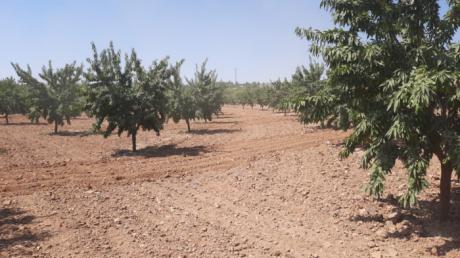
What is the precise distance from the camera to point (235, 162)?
14.2 metres

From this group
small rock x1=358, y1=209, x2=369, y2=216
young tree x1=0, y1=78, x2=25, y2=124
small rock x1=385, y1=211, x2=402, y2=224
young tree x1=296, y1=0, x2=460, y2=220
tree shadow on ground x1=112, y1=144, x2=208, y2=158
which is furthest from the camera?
young tree x1=0, y1=78, x2=25, y2=124

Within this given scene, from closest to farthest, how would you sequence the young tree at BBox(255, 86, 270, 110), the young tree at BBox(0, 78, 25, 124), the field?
the field → the young tree at BBox(0, 78, 25, 124) → the young tree at BBox(255, 86, 270, 110)

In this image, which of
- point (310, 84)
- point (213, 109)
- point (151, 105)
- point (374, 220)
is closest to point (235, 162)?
point (151, 105)

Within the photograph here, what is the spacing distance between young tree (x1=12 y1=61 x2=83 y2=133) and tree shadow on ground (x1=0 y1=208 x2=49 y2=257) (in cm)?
1977

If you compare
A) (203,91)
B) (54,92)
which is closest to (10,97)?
(54,92)

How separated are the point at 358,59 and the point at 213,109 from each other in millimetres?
23726

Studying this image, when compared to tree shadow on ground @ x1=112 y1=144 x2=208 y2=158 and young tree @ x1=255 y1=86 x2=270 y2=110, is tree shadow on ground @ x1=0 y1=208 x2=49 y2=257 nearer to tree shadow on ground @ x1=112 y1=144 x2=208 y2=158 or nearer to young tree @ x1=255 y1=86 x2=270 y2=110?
tree shadow on ground @ x1=112 y1=144 x2=208 y2=158

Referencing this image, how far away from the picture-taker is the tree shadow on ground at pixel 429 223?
22.1ft

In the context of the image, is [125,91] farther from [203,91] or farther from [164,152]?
[203,91]

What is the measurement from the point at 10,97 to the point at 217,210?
39.9 metres

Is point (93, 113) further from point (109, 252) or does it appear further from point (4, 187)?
point (109, 252)

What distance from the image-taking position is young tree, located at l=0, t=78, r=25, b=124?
4088cm

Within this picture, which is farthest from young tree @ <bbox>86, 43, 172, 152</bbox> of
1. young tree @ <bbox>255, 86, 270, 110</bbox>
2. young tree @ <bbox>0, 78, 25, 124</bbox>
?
young tree @ <bbox>255, 86, 270, 110</bbox>

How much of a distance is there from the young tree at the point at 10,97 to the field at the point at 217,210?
97.0ft
